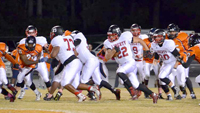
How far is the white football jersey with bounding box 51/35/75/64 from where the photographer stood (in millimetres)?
12906

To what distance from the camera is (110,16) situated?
45.7 meters

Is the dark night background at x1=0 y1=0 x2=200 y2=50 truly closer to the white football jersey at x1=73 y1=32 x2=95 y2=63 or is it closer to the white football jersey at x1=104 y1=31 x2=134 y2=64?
the white football jersey at x1=73 y1=32 x2=95 y2=63

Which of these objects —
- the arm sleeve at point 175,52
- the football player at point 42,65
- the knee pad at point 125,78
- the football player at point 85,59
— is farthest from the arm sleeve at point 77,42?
the arm sleeve at point 175,52

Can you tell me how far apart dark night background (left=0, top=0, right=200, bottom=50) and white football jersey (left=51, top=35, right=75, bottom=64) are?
2611 centimetres

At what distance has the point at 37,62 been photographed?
13.9 m

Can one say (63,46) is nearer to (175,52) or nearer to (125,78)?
(125,78)

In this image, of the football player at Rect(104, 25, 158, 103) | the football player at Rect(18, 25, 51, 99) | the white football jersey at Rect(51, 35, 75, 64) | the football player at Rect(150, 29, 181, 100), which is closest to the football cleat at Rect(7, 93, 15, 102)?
the football player at Rect(18, 25, 51, 99)

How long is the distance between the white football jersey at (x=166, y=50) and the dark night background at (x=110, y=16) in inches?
1010

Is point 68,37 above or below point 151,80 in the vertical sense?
above

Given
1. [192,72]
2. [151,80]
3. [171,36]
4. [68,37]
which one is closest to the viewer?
[68,37]

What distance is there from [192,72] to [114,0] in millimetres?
20086

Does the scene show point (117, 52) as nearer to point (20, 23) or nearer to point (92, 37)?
point (92, 37)

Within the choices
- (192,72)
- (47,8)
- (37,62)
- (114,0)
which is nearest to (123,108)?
(37,62)

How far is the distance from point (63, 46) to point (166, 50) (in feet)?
8.19
